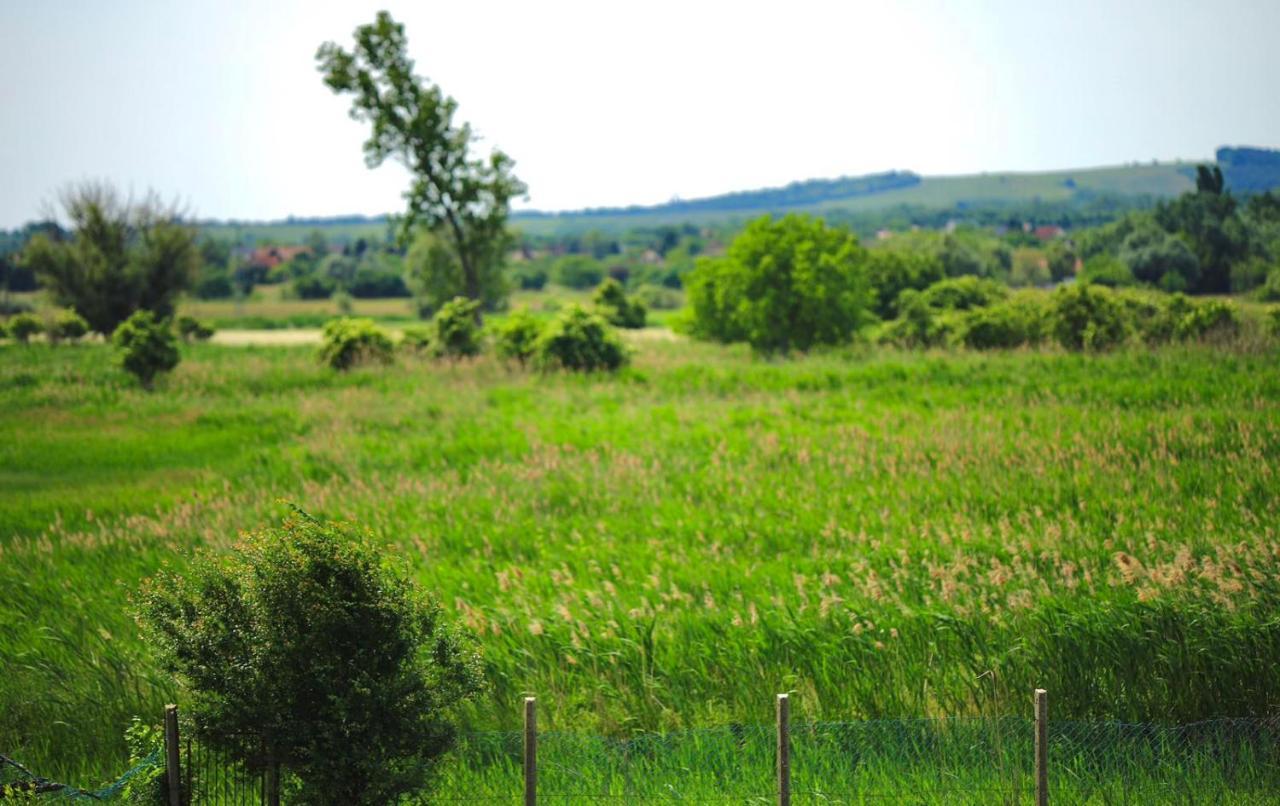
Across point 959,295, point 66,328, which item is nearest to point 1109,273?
point 959,295

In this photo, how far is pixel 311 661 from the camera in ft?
24.4

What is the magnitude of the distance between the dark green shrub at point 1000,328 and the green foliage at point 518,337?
1439cm

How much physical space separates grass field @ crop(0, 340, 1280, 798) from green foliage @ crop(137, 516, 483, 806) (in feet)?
8.54

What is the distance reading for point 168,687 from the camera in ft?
37.3

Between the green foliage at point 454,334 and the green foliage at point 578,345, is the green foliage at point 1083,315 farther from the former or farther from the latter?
the green foliage at point 454,334

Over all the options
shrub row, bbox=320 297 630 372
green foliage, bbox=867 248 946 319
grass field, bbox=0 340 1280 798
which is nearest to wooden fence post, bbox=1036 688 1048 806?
grass field, bbox=0 340 1280 798

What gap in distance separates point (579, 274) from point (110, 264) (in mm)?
100336

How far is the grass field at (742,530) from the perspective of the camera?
10.9 meters

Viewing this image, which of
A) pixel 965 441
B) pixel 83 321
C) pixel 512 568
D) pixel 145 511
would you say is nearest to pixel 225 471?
pixel 145 511

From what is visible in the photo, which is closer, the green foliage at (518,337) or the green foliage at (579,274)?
the green foliage at (518,337)

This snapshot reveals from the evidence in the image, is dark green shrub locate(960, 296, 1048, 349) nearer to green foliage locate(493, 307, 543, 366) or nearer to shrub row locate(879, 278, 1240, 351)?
shrub row locate(879, 278, 1240, 351)

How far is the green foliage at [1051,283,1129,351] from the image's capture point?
1308 inches

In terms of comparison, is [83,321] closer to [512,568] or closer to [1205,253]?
[512,568]

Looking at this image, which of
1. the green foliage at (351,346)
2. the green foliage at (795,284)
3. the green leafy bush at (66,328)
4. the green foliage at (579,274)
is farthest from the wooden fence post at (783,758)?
the green foliage at (579,274)
